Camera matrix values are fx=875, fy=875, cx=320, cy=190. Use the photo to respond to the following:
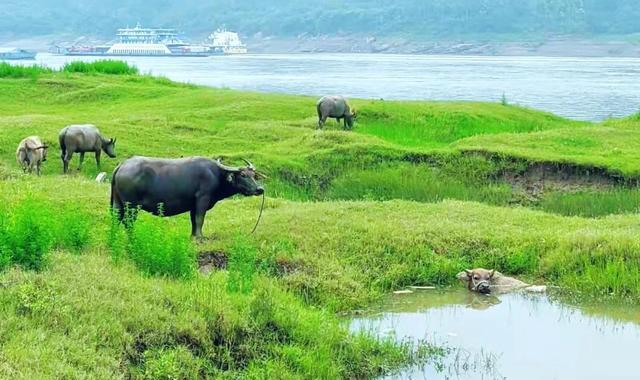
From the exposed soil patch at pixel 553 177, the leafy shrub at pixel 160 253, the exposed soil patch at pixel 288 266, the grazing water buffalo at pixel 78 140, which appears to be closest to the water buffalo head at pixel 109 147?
the grazing water buffalo at pixel 78 140

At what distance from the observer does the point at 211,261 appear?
10875mm

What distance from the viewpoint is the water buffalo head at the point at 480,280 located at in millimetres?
10625

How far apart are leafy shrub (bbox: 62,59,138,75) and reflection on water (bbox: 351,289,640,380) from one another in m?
27.8

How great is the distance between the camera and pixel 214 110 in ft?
83.8

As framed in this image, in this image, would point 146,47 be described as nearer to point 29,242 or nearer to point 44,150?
point 44,150

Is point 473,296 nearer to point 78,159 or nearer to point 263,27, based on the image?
point 78,159

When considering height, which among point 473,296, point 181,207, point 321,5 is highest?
point 321,5

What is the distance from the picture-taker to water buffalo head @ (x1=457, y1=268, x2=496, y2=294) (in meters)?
10.6

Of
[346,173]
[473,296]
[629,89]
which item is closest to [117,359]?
[473,296]

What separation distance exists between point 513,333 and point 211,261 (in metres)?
3.78

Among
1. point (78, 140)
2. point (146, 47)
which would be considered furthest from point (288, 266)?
point (146, 47)

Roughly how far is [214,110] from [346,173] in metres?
8.29

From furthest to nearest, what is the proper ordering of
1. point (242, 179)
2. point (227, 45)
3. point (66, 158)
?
point (227, 45), point (66, 158), point (242, 179)

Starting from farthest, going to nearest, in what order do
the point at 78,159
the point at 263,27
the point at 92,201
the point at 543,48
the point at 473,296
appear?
the point at 263,27 → the point at 543,48 → the point at 78,159 → the point at 92,201 → the point at 473,296
